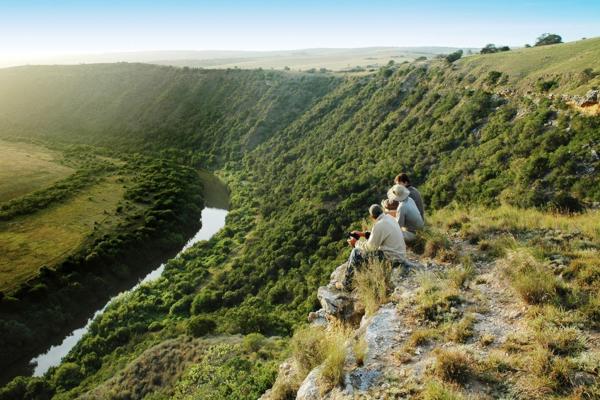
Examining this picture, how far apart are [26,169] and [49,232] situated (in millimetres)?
34159

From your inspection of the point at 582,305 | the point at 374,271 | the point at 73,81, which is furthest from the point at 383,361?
the point at 73,81

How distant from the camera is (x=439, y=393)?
7.53 meters

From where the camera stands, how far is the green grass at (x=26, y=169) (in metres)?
68.9

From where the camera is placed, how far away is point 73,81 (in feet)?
462

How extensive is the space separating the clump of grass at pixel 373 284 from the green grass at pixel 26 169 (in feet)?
225

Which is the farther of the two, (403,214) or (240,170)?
(240,170)

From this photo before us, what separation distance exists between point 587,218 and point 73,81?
515 ft

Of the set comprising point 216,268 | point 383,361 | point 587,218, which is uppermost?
point 587,218

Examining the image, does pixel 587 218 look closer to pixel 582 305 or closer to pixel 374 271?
pixel 582 305

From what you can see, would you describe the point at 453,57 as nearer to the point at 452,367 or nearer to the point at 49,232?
the point at 49,232

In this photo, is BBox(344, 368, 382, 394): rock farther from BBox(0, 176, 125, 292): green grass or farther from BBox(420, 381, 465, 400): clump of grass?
BBox(0, 176, 125, 292): green grass

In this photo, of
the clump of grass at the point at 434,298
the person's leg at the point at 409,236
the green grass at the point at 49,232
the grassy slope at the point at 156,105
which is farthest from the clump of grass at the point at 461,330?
the grassy slope at the point at 156,105

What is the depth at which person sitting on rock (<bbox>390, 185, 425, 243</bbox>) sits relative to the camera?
557 inches

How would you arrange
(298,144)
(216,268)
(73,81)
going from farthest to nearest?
(73,81) < (298,144) < (216,268)
